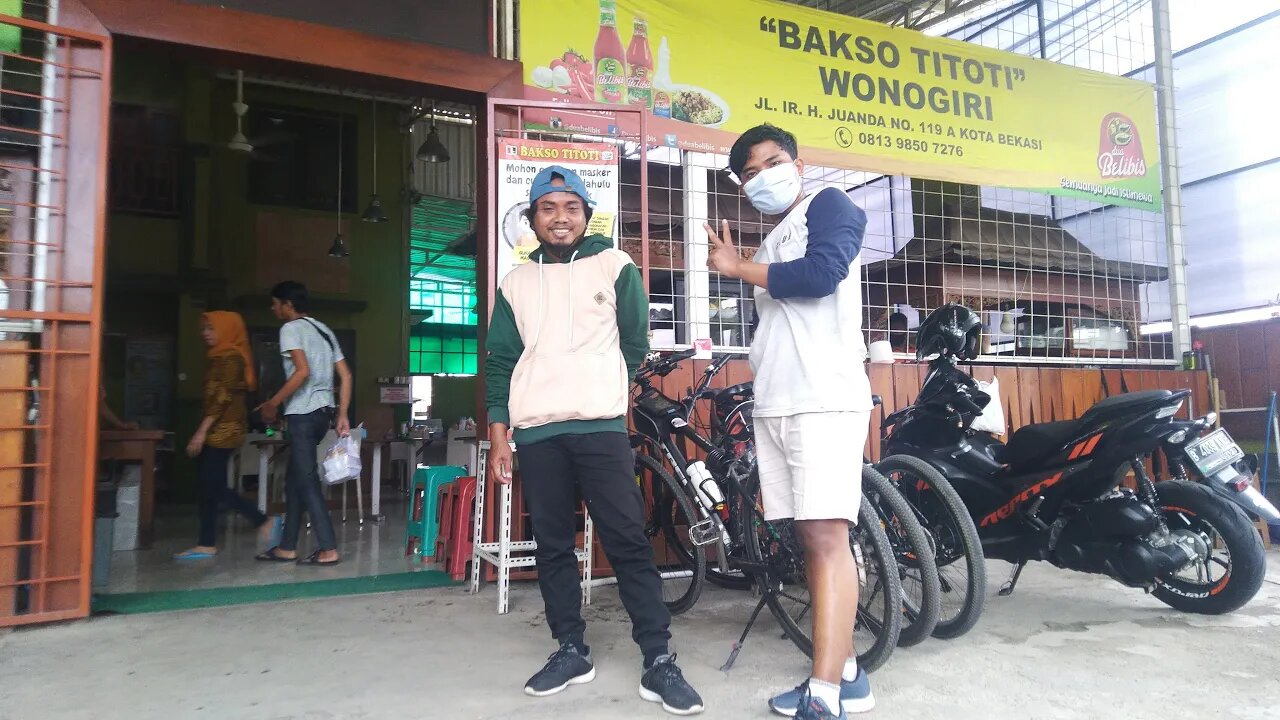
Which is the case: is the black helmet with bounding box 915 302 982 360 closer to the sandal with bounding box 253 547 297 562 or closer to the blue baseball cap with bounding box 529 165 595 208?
the blue baseball cap with bounding box 529 165 595 208

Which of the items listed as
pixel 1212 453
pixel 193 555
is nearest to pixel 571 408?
pixel 1212 453

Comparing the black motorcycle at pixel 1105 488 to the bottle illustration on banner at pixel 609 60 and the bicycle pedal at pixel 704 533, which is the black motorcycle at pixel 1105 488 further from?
the bottle illustration on banner at pixel 609 60

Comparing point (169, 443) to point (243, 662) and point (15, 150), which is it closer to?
point (15, 150)

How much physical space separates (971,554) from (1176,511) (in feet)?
3.51

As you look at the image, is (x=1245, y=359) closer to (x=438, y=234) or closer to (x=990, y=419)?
(x=990, y=419)

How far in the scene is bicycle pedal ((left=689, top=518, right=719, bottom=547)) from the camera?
3057mm

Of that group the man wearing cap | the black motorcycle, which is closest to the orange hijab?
the man wearing cap

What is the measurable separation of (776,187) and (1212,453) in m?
2.28

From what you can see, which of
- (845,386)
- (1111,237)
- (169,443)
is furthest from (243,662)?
(169,443)

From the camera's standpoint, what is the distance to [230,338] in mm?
4934

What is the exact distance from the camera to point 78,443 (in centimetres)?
319

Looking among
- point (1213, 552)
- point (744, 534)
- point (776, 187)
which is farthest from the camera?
point (1213, 552)

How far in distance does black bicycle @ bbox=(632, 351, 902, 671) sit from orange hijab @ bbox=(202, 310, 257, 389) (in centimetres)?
289

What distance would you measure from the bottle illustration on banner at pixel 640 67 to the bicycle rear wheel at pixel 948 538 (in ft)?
7.80
